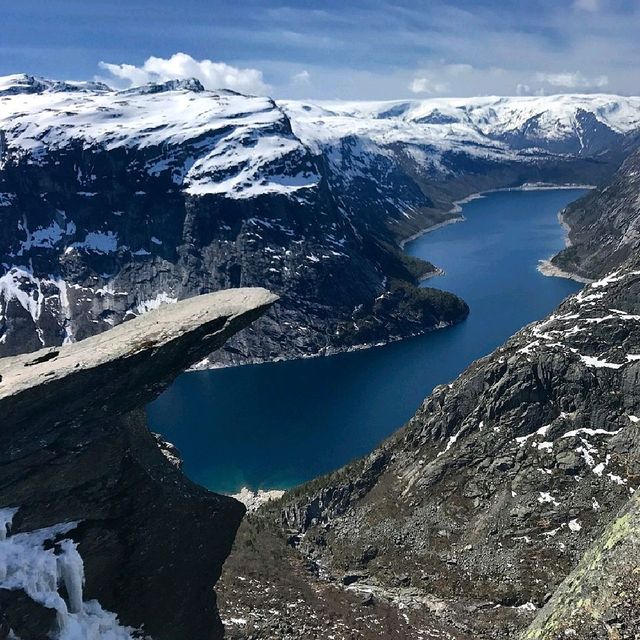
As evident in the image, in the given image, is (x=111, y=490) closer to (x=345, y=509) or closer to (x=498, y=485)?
(x=498, y=485)

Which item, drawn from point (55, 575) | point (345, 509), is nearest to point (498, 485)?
point (345, 509)

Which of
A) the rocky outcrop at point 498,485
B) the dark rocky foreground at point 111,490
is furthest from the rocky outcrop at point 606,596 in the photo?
the rocky outcrop at point 498,485

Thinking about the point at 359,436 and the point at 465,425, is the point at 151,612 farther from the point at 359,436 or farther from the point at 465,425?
the point at 359,436

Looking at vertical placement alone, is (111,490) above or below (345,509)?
above

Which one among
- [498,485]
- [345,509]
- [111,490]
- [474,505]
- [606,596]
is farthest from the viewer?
[345,509]

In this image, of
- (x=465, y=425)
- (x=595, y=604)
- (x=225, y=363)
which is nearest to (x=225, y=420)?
(x=225, y=363)

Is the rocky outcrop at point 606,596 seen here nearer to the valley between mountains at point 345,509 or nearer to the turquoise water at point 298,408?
the valley between mountains at point 345,509
